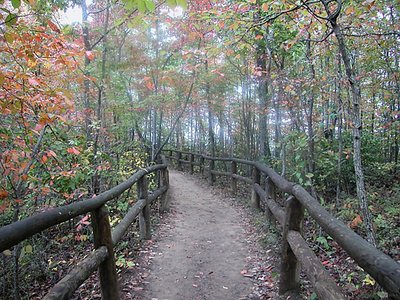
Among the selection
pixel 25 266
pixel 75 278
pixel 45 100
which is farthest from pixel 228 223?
pixel 75 278

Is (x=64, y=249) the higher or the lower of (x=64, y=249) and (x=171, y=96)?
the lower

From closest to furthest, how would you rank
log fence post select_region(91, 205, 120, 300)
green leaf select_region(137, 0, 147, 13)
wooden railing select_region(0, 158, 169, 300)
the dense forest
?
wooden railing select_region(0, 158, 169, 300), green leaf select_region(137, 0, 147, 13), log fence post select_region(91, 205, 120, 300), the dense forest

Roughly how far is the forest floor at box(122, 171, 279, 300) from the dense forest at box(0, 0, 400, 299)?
1.14 meters

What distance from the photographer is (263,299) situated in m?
3.61

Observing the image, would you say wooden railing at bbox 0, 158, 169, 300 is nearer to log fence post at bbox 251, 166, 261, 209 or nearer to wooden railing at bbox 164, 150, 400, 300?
wooden railing at bbox 164, 150, 400, 300

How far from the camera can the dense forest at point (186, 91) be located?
13.4ft

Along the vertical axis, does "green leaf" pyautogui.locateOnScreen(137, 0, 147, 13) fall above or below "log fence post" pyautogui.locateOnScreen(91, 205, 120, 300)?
above

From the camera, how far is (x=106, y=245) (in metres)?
2.98

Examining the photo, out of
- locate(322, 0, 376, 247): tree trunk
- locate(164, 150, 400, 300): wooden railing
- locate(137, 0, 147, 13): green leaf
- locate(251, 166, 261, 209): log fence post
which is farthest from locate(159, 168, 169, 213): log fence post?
locate(137, 0, 147, 13): green leaf

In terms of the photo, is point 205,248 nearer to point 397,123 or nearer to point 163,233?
point 163,233

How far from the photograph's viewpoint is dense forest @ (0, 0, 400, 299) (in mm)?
4070

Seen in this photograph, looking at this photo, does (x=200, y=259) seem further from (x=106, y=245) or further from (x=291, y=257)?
(x=106, y=245)

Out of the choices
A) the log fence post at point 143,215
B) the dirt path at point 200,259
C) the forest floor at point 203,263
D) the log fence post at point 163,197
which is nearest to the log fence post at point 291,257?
the forest floor at point 203,263

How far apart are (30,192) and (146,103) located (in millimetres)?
6037
